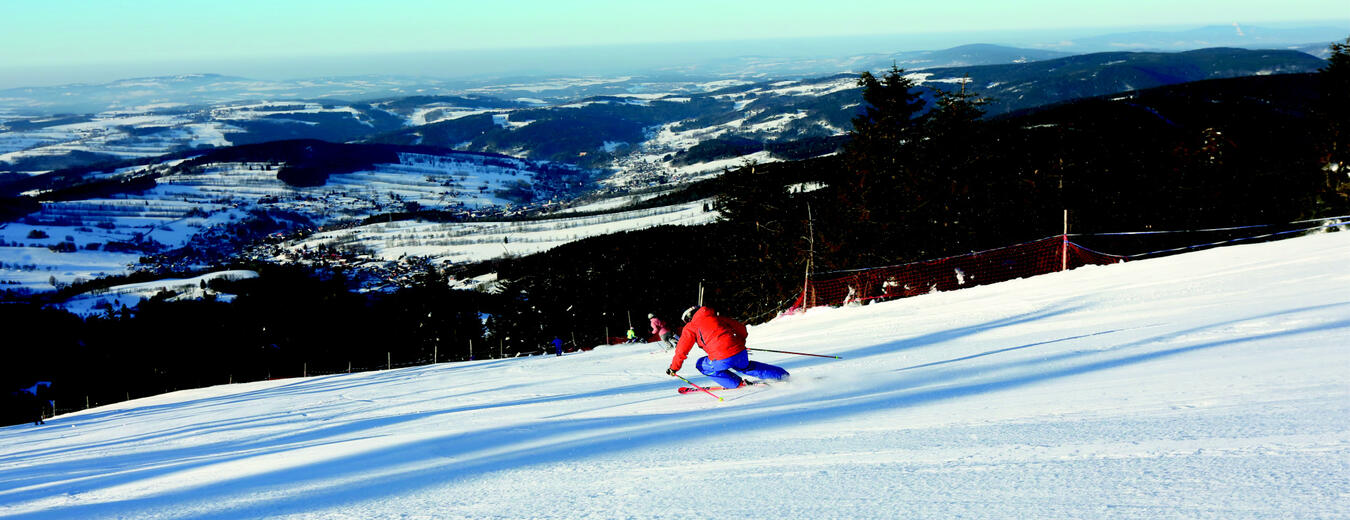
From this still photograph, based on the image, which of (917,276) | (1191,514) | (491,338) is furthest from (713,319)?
(491,338)

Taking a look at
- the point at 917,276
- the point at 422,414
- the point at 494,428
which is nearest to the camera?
the point at 494,428

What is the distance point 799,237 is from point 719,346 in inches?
1196

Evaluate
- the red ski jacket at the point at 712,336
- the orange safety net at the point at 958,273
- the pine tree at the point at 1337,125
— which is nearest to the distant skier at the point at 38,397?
the orange safety net at the point at 958,273

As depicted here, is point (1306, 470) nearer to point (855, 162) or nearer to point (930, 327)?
point (930, 327)

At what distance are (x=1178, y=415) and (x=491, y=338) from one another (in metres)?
68.1

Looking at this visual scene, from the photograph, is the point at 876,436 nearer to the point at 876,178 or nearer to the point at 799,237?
the point at 799,237

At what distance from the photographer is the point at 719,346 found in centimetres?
1015

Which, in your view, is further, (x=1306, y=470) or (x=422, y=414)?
(x=422, y=414)

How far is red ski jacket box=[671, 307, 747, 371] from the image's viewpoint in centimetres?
1012

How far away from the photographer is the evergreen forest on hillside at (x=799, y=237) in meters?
38.1

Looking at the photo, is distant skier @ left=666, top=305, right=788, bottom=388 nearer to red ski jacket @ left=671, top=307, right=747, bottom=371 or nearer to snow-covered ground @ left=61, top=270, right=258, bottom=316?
red ski jacket @ left=671, top=307, right=747, bottom=371

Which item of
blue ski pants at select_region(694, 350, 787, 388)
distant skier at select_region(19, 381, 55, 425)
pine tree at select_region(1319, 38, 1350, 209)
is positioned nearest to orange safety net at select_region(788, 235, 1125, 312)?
pine tree at select_region(1319, 38, 1350, 209)

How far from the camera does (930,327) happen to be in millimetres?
14836

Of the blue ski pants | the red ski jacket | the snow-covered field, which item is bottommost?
the snow-covered field
